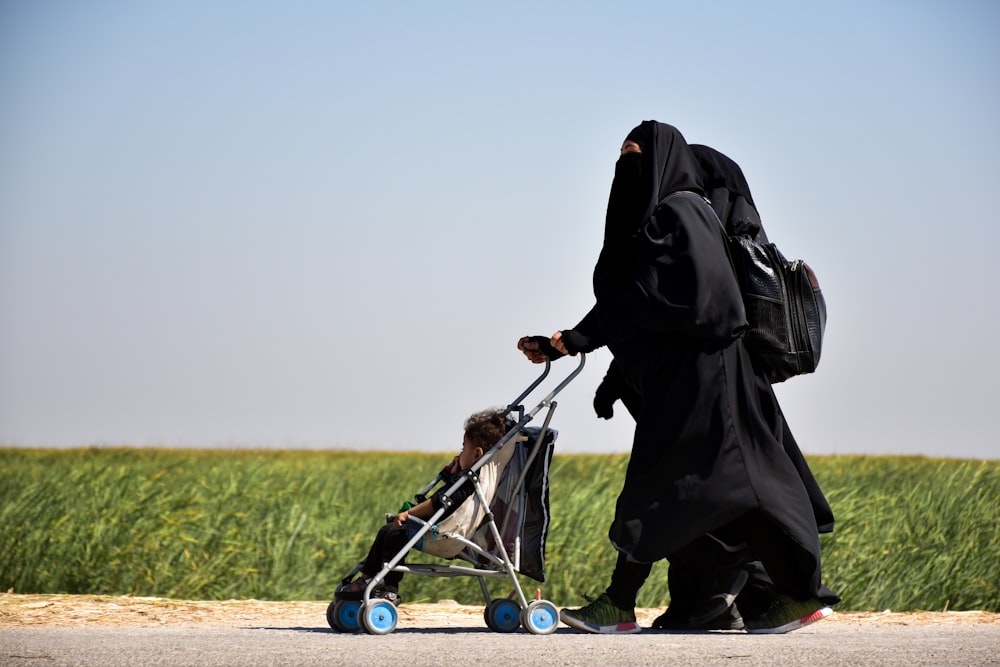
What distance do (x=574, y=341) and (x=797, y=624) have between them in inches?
61.1

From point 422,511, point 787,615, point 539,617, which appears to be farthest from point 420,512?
point 787,615

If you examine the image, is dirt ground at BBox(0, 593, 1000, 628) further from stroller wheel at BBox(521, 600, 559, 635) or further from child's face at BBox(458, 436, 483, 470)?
child's face at BBox(458, 436, 483, 470)

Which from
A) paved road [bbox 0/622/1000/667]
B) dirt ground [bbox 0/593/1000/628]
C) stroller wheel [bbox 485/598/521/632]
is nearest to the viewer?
paved road [bbox 0/622/1000/667]

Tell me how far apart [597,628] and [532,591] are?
3.57 metres

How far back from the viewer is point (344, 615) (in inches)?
207

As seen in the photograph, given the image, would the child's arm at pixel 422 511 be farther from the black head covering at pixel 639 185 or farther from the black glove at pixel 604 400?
the black head covering at pixel 639 185

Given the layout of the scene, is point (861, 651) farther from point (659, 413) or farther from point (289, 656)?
point (289, 656)

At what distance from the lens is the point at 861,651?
4.52 m

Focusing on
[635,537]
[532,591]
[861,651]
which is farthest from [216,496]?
[861,651]

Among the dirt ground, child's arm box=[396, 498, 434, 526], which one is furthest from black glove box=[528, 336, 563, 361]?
the dirt ground

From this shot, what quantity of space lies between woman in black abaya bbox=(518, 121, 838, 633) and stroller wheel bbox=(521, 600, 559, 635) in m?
0.08

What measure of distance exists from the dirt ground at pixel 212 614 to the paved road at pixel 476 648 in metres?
0.67

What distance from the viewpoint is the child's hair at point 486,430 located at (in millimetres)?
5258

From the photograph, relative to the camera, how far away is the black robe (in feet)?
16.4
